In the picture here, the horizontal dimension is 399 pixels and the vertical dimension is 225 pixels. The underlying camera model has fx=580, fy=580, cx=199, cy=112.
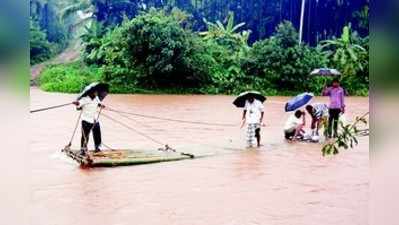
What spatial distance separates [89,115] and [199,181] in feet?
4.36

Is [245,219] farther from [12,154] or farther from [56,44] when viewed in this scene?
[56,44]

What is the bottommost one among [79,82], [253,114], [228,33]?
[253,114]

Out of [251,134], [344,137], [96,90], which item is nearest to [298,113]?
[251,134]

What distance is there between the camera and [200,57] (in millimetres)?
8680

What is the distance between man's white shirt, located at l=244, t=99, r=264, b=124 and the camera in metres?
6.48

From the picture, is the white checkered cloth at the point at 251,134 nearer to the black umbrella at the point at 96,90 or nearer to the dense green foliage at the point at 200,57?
the dense green foliage at the point at 200,57

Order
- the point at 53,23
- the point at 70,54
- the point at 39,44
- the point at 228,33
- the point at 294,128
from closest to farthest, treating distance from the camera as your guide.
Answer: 1. the point at 39,44
2. the point at 294,128
3. the point at 53,23
4. the point at 228,33
5. the point at 70,54

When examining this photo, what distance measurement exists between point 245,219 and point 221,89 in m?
5.26

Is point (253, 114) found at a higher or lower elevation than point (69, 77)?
lower

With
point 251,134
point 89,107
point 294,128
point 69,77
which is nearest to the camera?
point 89,107

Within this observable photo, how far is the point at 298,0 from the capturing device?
7332mm

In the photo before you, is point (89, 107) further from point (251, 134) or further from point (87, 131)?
point (251, 134)

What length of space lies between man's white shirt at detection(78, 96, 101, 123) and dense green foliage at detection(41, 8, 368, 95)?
1.97 m

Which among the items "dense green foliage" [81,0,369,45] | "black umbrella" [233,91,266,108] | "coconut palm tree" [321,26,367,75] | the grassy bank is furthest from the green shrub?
"coconut palm tree" [321,26,367,75]
